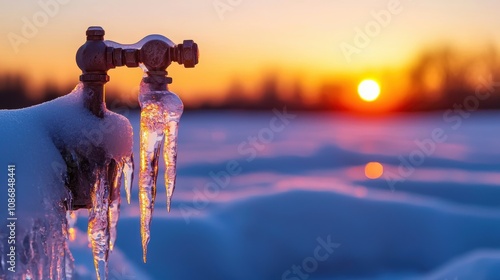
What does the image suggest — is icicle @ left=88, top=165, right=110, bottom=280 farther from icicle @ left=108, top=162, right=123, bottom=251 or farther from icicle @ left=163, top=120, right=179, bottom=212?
icicle @ left=163, top=120, right=179, bottom=212

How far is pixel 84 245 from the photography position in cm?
711

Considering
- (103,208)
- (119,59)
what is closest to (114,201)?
(103,208)

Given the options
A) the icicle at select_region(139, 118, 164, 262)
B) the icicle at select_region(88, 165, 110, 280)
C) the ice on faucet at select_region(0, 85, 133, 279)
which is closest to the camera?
the ice on faucet at select_region(0, 85, 133, 279)

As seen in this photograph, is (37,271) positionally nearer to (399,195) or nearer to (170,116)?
(170,116)

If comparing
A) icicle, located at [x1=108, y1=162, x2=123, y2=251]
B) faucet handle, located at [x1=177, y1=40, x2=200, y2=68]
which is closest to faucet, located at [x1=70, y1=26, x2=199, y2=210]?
faucet handle, located at [x1=177, y1=40, x2=200, y2=68]

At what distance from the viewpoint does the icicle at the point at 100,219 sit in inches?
90.7

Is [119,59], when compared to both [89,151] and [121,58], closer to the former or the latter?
[121,58]

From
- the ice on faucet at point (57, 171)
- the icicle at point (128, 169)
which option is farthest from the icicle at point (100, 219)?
the icicle at point (128, 169)

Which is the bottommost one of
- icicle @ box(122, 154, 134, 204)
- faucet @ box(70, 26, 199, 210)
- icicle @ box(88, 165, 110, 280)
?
icicle @ box(88, 165, 110, 280)

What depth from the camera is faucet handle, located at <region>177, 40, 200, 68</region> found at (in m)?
2.35

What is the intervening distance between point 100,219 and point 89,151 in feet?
0.89

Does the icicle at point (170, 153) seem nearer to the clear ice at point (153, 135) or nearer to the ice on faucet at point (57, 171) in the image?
the clear ice at point (153, 135)

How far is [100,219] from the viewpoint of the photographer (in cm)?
231

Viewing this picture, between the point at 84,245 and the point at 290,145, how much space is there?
550 inches
